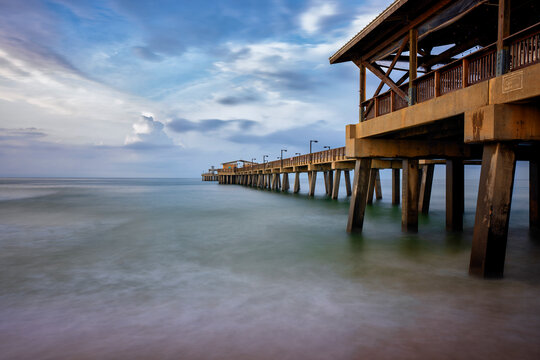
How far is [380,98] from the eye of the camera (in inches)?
425

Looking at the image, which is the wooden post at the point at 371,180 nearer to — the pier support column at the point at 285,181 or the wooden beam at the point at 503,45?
the wooden beam at the point at 503,45

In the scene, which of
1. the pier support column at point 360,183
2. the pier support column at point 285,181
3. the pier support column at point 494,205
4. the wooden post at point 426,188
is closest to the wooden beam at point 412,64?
the pier support column at point 494,205

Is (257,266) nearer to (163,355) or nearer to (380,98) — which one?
(163,355)

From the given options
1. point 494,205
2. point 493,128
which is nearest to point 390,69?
point 493,128

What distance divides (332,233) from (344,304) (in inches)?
322

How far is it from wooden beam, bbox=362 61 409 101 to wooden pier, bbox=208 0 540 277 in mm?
33

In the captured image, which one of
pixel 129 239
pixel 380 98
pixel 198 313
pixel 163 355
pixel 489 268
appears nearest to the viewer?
pixel 163 355

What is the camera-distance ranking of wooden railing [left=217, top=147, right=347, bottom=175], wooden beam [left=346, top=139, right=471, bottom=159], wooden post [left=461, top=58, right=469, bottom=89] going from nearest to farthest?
wooden post [left=461, top=58, right=469, bottom=89] < wooden beam [left=346, top=139, right=471, bottom=159] < wooden railing [left=217, top=147, right=347, bottom=175]

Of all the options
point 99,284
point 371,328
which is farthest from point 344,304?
point 99,284

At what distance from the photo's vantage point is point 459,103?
7.12m

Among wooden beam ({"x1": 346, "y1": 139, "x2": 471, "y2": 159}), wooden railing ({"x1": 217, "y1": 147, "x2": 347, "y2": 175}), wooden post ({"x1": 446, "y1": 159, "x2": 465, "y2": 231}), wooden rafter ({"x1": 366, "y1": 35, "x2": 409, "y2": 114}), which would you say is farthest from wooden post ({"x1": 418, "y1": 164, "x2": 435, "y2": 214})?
wooden rafter ({"x1": 366, "y1": 35, "x2": 409, "y2": 114})

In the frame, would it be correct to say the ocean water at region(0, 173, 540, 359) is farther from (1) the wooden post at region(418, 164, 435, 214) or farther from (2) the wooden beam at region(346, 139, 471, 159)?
(1) the wooden post at region(418, 164, 435, 214)

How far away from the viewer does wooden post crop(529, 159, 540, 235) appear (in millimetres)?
13455

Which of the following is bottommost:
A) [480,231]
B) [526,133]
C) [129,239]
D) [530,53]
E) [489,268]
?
[129,239]
